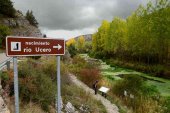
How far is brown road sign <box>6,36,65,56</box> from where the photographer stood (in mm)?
5648

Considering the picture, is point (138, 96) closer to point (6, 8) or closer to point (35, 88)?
point (35, 88)

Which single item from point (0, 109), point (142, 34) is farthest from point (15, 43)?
point (142, 34)

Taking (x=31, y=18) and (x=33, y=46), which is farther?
(x=31, y=18)

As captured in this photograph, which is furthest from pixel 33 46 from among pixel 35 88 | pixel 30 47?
pixel 35 88

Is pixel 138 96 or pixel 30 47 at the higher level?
pixel 30 47

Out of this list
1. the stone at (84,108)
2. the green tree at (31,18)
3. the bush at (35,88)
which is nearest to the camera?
the bush at (35,88)

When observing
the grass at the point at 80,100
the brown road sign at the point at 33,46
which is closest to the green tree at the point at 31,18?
the grass at the point at 80,100

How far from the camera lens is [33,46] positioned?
6016 millimetres

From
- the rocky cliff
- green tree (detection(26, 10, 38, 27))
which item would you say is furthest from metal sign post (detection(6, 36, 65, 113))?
green tree (detection(26, 10, 38, 27))

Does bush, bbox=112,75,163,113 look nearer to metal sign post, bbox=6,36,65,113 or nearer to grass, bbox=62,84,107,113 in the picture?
grass, bbox=62,84,107,113

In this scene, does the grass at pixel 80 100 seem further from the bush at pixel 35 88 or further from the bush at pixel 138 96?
the bush at pixel 138 96

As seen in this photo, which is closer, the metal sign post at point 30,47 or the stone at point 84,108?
the metal sign post at point 30,47

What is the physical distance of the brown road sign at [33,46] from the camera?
565cm

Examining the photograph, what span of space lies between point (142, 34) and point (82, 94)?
32426 millimetres
